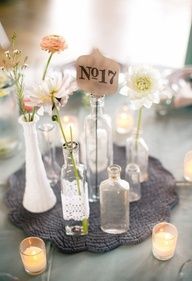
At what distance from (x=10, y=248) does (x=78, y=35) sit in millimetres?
2109

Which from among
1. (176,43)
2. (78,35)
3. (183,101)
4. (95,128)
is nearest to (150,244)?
(95,128)

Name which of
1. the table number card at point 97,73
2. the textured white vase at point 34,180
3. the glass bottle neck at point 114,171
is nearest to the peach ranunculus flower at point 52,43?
the table number card at point 97,73

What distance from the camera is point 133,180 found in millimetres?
1200

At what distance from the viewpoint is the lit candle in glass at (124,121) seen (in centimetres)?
150

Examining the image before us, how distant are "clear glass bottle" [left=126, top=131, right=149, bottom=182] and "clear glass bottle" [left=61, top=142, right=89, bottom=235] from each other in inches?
10.1

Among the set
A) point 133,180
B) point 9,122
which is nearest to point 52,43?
point 133,180

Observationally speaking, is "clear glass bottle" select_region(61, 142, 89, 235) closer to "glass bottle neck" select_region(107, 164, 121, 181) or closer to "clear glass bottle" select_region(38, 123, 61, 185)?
"glass bottle neck" select_region(107, 164, 121, 181)

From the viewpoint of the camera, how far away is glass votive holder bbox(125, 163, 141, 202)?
1189mm

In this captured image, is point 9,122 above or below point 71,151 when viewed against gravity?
below

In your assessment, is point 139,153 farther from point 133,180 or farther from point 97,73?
point 97,73

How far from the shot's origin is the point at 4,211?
119 centimetres

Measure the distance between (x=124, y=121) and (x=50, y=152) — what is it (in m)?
0.33

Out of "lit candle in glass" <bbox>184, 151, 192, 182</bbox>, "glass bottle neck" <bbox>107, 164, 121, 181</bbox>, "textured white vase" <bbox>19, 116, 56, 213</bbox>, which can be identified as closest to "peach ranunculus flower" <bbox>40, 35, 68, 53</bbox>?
"textured white vase" <bbox>19, 116, 56, 213</bbox>

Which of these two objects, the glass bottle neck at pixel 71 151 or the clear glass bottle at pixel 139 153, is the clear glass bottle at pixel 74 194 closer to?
the glass bottle neck at pixel 71 151
